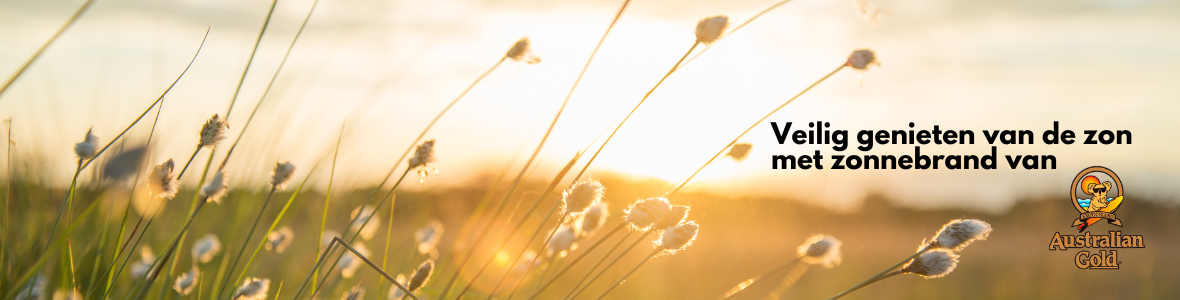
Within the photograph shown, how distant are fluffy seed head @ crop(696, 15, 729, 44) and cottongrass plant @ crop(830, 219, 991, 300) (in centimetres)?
49

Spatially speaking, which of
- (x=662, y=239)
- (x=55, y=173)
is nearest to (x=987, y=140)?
(x=662, y=239)

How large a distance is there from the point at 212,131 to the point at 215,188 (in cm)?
14

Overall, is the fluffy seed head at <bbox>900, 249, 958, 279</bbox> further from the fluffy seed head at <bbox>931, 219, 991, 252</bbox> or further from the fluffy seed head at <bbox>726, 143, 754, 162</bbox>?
Answer: the fluffy seed head at <bbox>726, 143, 754, 162</bbox>

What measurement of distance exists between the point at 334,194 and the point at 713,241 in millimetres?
2249

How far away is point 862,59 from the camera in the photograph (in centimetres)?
110

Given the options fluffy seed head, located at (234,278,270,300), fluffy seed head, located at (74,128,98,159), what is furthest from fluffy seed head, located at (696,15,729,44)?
fluffy seed head, located at (74,128,98,159)

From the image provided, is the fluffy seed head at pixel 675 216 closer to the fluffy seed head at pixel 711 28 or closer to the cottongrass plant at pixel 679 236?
the cottongrass plant at pixel 679 236

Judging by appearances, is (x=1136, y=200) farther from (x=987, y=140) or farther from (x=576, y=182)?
(x=576, y=182)

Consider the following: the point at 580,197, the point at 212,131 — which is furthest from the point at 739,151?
the point at 212,131

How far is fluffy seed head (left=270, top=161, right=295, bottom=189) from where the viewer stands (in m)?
1.03

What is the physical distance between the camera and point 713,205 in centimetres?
246

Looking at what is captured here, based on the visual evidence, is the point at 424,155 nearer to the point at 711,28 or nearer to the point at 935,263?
the point at 711,28

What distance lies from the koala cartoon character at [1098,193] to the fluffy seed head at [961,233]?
3.41 meters

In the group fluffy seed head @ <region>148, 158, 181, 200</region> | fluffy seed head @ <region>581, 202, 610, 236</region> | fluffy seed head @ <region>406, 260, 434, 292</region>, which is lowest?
fluffy seed head @ <region>406, 260, 434, 292</region>
